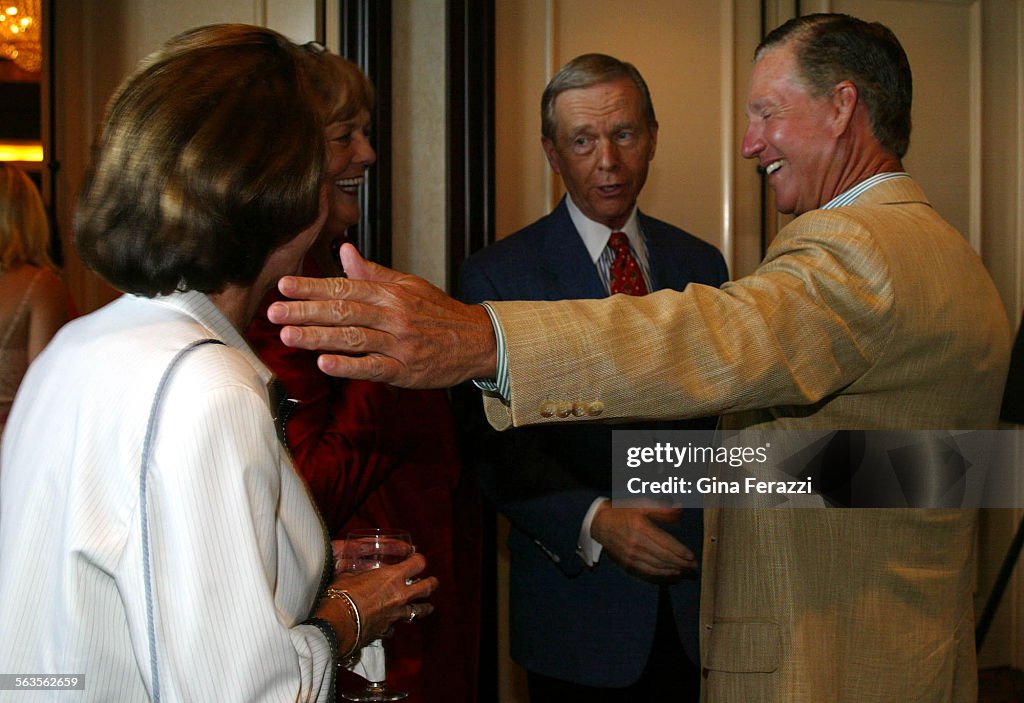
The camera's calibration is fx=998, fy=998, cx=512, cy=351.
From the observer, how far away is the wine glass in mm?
1366

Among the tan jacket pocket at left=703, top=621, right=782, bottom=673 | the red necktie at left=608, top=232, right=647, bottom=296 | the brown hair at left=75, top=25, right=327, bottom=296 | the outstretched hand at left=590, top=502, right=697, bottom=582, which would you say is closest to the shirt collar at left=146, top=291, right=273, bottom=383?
the brown hair at left=75, top=25, right=327, bottom=296

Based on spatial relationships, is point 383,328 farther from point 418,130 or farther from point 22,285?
point 418,130

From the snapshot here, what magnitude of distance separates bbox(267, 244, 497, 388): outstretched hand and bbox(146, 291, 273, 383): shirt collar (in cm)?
14

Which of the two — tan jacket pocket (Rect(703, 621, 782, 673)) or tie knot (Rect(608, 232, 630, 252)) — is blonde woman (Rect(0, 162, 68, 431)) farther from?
tan jacket pocket (Rect(703, 621, 782, 673))

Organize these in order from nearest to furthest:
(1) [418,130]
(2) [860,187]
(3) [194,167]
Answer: (3) [194,167]
(2) [860,187]
(1) [418,130]

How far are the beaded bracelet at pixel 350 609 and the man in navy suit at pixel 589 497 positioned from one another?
87 cm

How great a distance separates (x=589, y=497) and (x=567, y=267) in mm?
541

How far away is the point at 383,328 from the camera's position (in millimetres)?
972

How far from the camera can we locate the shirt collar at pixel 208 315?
1063mm

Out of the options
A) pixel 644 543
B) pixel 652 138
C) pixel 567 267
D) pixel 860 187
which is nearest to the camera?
pixel 860 187

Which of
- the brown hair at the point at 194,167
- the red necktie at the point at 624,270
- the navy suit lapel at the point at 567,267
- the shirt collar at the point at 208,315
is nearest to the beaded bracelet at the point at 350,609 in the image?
the shirt collar at the point at 208,315

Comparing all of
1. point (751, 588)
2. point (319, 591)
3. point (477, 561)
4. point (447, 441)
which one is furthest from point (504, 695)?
point (319, 591)

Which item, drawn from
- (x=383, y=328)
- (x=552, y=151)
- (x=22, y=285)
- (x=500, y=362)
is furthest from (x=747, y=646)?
(x=22, y=285)

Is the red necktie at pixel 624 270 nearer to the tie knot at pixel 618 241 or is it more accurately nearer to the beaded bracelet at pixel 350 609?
the tie knot at pixel 618 241
